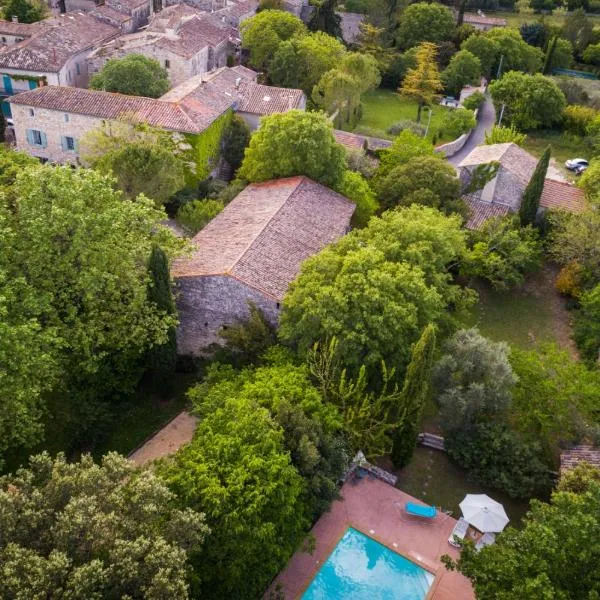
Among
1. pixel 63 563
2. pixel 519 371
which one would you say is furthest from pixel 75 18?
pixel 63 563

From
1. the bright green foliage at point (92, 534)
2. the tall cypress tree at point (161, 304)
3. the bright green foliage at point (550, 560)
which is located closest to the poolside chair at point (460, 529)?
the bright green foliage at point (550, 560)

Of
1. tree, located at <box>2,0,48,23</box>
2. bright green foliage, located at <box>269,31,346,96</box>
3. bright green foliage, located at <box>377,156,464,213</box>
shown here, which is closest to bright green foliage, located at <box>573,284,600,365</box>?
bright green foliage, located at <box>377,156,464,213</box>

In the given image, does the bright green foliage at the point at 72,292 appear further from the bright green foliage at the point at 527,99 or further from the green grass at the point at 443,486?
the bright green foliage at the point at 527,99

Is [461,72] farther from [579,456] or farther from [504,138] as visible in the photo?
[579,456]

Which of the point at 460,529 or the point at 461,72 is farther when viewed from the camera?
the point at 461,72

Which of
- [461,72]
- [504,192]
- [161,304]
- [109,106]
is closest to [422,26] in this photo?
[461,72]

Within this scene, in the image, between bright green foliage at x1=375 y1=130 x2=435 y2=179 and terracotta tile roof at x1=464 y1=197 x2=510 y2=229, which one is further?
bright green foliage at x1=375 y1=130 x2=435 y2=179

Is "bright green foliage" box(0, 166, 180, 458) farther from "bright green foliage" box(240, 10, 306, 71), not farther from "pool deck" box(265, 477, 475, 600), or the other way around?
"bright green foliage" box(240, 10, 306, 71)
